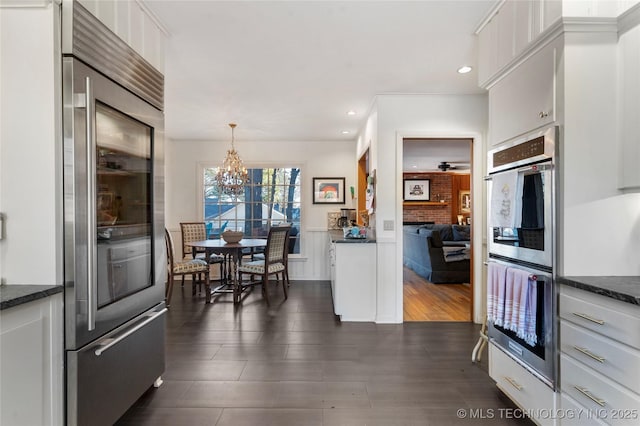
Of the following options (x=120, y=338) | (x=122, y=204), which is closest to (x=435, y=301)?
(x=120, y=338)

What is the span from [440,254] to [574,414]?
13.4 ft

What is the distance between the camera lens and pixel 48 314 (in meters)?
1.39

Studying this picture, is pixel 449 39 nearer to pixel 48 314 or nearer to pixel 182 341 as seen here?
pixel 48 314

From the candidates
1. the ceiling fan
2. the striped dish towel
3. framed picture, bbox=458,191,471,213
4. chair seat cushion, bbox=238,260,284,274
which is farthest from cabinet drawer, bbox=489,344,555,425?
framed picture, bbox=458,191,471,213

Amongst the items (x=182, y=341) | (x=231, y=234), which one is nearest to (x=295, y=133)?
(x=231, y=234)

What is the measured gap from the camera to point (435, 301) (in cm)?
440

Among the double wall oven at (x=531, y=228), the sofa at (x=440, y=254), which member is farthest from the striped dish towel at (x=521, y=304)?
the sofa at (x=440, y=254)

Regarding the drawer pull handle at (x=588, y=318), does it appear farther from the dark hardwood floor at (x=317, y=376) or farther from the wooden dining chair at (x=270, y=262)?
the wooden dining chair at (x=270, y=262)

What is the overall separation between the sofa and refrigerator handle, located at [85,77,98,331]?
16.3 feet

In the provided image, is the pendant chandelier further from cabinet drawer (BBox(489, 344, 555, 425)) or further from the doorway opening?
cabinet drawer (BBox(489, 344, 555, 425))

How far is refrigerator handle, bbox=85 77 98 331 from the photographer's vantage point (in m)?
1.49

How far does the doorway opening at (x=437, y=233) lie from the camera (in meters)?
4.19

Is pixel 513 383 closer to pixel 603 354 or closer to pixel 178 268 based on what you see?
pixel 603 354

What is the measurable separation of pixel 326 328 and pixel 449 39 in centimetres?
292
